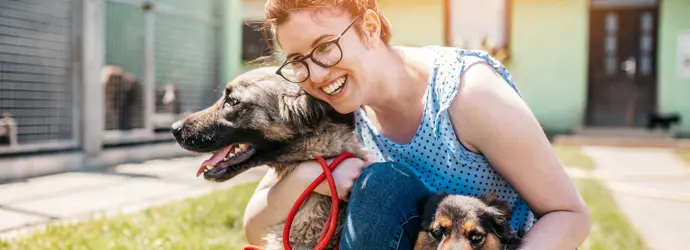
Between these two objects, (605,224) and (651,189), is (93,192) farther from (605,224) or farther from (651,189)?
(651,189)

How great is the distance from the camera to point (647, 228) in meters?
4.45

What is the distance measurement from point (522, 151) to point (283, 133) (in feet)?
2.83

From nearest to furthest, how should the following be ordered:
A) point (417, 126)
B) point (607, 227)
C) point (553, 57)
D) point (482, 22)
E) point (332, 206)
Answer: point (332, 206) → point (417, 126) → point (607, 227) → point (482, 22) → point (553, 57)

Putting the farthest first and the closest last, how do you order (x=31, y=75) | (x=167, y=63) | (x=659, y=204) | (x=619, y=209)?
(x=167, y=63) → (x=31, y=75) → (x=659, y=204) → (x=619, y=209)

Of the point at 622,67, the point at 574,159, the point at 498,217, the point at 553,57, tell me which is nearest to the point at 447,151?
the point at 498,217

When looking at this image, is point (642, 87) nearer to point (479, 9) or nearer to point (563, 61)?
point (563, 61)

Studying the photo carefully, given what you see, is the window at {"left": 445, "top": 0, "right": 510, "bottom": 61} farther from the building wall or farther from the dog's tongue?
the dog's tongue

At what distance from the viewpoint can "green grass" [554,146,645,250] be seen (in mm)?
3803

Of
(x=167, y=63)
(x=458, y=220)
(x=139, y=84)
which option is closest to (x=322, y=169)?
(x=458, y=220)

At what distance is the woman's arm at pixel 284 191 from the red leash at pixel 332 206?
0.03 metres

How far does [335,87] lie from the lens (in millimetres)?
2059

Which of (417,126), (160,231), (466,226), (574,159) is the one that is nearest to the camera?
(466,226)

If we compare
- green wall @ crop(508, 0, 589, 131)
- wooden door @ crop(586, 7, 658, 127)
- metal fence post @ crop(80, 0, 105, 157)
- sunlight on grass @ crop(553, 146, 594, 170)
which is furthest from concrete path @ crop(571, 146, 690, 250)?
metal fence post @ crop(80, 0, 105, 157)

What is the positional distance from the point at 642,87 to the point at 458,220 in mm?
13562
